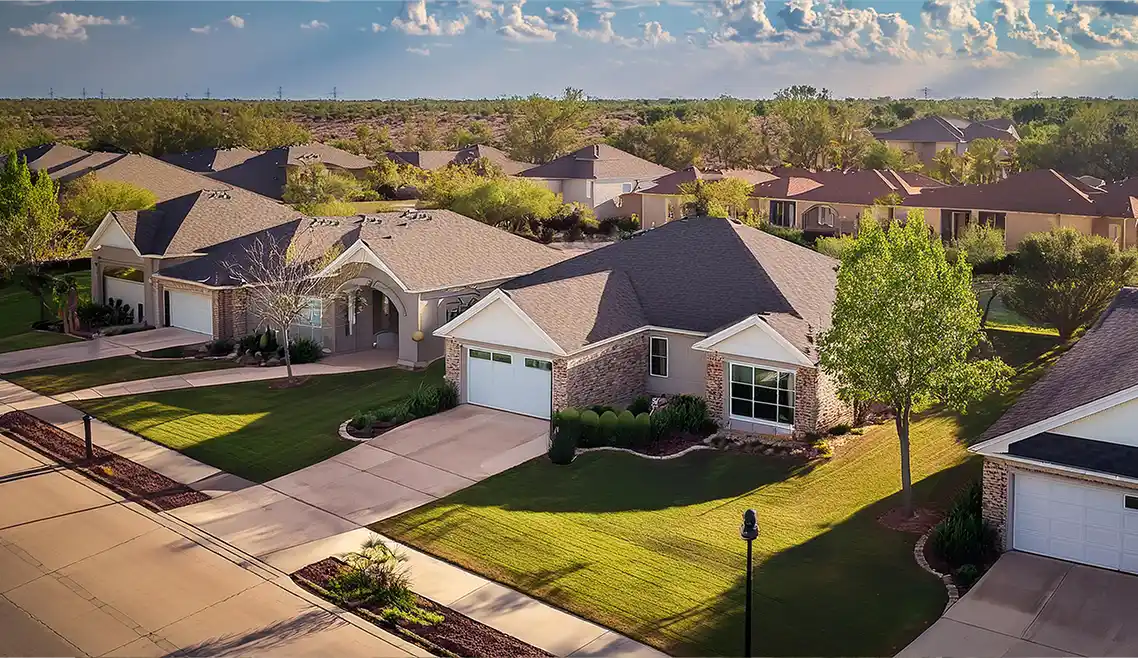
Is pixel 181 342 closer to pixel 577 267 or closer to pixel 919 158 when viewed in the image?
pixel 577 267

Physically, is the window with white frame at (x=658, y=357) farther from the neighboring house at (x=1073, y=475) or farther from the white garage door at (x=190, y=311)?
the white garage door at (x=190, y=311)

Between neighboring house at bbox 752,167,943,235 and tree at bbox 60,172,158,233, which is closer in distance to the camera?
tree at bbox 60,172,158,233

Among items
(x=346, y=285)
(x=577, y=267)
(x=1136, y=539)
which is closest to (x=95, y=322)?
(x=346, y=285)

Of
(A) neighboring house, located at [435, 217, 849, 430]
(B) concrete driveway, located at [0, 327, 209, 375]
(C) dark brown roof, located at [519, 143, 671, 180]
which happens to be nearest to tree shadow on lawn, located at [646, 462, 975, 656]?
(A) neighboring house, located at [435, 217, 849, 430]

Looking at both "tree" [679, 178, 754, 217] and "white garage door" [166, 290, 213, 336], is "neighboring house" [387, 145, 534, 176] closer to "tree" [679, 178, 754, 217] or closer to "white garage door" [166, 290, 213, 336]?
"tree" [679, 178, 754, 217]

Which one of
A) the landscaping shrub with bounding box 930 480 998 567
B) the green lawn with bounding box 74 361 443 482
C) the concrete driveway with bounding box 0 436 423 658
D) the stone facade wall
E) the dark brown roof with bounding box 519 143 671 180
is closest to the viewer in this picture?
the concrete driveway with bounding box 0 436 423 658
